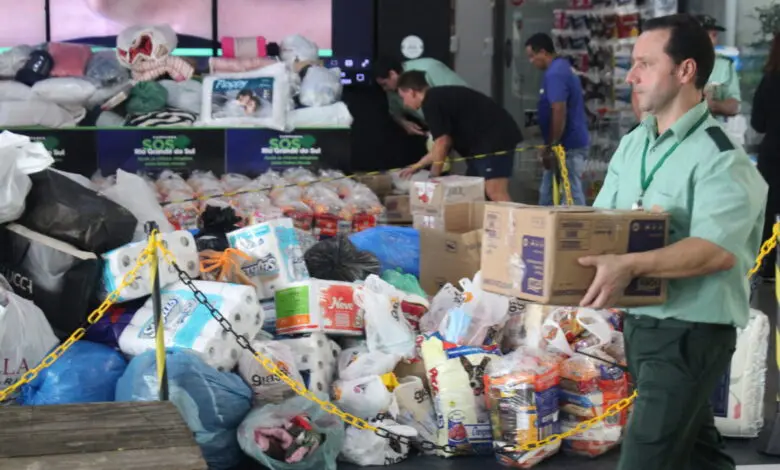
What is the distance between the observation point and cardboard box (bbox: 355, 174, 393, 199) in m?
9.16

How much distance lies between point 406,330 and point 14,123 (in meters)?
3.71

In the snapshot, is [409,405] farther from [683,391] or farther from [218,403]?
[683,391]

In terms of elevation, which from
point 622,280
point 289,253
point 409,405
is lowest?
point 409,405

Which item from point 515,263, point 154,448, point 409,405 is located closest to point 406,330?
point 409,405

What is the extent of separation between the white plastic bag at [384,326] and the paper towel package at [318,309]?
0.07 meters

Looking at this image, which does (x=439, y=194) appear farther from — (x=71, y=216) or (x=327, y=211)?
(x=71, y=216)

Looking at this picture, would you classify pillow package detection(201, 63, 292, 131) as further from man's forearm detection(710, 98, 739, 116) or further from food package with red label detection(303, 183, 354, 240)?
man's forearm detection(710, 98, 739, 116)

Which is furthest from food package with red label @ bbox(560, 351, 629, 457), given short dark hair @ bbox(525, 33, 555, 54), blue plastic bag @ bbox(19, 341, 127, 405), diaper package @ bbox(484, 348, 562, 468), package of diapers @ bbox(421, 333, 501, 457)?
short dark hair @ bbox(525, 33, 555, 54)

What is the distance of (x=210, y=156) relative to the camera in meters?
8.46

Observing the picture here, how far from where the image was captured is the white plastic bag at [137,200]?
19.4 feet

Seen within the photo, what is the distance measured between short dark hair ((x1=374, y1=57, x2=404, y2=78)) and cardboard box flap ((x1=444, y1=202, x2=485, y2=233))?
11.8 ft

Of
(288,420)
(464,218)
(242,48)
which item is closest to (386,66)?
(242,48)

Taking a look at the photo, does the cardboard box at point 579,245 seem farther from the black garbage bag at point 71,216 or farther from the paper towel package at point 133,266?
the black garbage bag at point 71,216

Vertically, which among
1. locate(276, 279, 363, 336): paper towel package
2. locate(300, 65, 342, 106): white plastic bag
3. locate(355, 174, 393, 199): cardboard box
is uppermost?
locate(300, 65, 342, 106): white plastic bag
